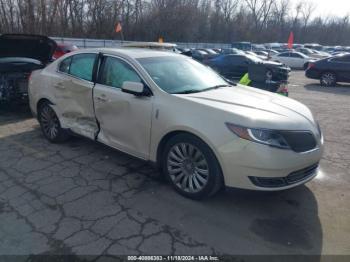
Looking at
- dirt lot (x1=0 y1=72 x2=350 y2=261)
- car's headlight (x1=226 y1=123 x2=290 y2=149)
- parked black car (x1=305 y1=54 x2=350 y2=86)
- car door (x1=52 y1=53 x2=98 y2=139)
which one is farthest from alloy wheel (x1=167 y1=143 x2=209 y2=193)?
parked black car (x1=305 y1=54 x2=350 y2=86)

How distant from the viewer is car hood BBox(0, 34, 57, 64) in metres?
6.35

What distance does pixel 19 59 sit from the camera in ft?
23.0

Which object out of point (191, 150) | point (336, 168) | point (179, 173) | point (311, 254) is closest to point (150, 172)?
point (179, 173)

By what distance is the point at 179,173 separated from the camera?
11.3ft

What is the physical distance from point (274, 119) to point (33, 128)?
4828mm

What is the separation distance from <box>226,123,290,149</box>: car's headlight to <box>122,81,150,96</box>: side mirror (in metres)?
1.18

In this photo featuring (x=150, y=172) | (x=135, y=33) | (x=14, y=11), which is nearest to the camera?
(x=150, y=172)

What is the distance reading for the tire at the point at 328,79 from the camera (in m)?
13.9

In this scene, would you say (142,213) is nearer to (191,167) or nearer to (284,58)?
(191,167)

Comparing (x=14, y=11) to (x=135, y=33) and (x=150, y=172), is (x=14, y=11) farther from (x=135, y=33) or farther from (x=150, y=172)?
(x=150, y=172)

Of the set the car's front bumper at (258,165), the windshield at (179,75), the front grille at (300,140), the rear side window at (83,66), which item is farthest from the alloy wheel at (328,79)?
the rear side window at (83,66)

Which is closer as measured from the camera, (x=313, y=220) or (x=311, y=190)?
(x=313, y=220)

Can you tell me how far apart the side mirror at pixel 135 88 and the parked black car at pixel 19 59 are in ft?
13.6

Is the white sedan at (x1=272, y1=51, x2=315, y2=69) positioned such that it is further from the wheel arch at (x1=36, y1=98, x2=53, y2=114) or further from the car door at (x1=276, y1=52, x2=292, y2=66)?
the wheel arch at (x1=36, y1=98, x2=53, y2=114)
